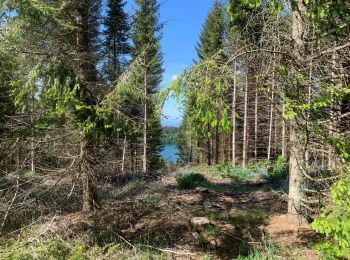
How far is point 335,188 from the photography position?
3.99m

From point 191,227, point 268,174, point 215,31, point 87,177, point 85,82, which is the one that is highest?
point 215,31

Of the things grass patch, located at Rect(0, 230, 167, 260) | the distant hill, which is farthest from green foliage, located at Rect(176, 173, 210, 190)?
grass patch, located at Rect(0, 230, 167, 260)

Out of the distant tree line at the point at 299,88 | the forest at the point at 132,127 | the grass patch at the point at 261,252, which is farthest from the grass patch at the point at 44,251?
the distant tree line at the point at 299,88

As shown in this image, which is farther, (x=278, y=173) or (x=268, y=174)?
(x=268, y=174)

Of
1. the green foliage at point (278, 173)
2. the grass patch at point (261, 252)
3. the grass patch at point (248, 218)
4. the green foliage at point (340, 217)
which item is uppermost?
the green foliage at point (340, 217)

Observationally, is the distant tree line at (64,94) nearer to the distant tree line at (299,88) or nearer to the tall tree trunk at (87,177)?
the tall tree trunk at (87,177)

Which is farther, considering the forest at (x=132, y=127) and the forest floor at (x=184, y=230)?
the forest floor at (x=184, y=230)

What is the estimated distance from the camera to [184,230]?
8.19 m

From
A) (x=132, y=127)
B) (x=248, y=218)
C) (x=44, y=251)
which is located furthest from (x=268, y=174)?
(x=44, y=251)

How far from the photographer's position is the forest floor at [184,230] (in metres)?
6.46

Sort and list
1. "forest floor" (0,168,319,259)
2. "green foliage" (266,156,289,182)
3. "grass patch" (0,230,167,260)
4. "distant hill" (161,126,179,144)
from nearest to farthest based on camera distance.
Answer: "grass patch" (0,230,167,260)
"forest floor" (0,168,319,259)
"green foliage" (266,156,289,182)
"distant hill" (161,126,179,144)

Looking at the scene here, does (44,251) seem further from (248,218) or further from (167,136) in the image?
(167,136)

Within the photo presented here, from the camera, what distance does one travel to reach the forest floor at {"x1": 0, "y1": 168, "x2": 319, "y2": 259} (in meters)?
6.46

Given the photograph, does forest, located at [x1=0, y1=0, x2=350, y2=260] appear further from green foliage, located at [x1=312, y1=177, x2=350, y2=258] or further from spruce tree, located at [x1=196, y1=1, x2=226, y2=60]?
spruce tree, located at [x1=196, y1=1, x2=226, y2=60]
